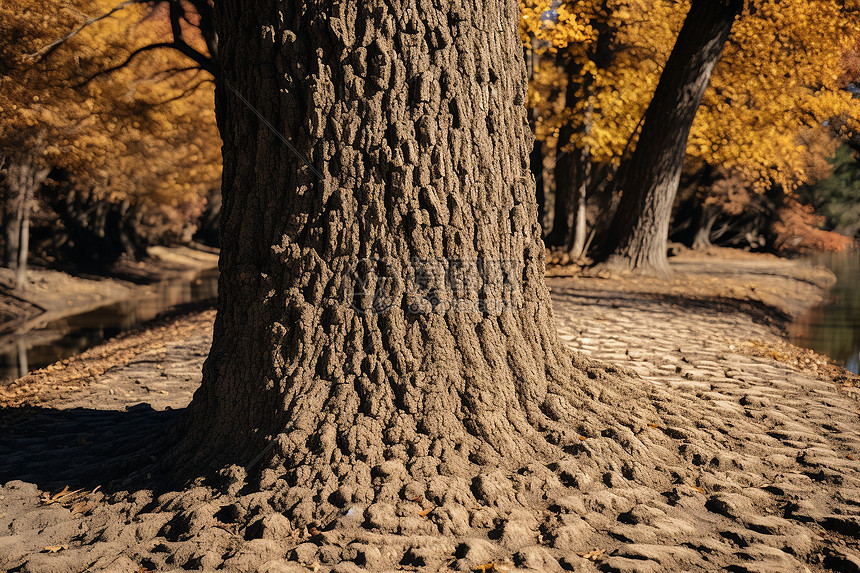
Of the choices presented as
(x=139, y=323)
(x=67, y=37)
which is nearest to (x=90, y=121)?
(x=67, y=37)

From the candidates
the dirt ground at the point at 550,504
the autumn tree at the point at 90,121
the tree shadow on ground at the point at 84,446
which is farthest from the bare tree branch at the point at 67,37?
the dirt ground at the point at 550,504

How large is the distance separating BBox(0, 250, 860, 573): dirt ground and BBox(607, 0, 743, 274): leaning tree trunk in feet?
26.7

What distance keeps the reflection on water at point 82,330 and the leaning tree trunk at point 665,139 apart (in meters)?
11.0

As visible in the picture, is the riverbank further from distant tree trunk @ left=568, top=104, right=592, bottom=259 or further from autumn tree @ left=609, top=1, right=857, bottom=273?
autumn tree @ left=609, top=1, right=857, bottom=273

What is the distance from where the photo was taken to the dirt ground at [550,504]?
254cm

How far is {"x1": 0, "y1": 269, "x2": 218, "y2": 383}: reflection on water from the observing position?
1183 cm

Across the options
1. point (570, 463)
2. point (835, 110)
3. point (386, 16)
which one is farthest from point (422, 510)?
point (835, 110)

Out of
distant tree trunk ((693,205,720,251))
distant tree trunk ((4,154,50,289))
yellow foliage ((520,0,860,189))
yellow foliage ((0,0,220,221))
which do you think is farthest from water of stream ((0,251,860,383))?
distant tree trunk ((693,205,720,251))

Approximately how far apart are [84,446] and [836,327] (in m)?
14.3

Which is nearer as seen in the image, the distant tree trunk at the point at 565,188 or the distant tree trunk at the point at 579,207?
the distant tree trunk at the point at 579,207

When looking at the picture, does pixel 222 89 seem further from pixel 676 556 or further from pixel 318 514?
pixel 676 556

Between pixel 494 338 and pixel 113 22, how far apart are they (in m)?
18.7

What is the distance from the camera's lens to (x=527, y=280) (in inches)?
140

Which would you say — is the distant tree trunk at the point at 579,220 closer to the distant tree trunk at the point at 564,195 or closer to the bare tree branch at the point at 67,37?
the distant tree trunk at the point at 564,195
